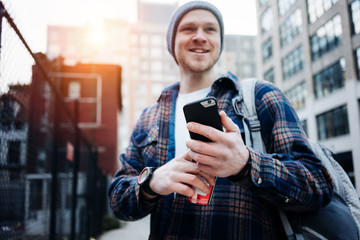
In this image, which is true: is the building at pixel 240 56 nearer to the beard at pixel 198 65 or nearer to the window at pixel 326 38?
the window at pixel 326 38

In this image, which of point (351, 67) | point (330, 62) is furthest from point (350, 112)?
point (330, 62)

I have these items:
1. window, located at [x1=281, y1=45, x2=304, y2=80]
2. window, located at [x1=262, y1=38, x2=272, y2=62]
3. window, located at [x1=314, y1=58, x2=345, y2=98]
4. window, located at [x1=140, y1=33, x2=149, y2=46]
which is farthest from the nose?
window, located at [x1=140, y1=33, x2=149, y2=46]

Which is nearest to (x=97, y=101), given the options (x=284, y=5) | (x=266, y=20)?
(x=284, y=5)

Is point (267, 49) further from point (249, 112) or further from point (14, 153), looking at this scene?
point (249, 112)

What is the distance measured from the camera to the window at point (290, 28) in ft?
87.8

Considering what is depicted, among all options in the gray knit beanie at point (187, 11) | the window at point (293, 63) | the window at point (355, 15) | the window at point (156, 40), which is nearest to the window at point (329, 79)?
the window at point (355, 15)

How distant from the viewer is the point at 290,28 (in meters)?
28.6

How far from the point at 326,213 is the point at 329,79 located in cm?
2449

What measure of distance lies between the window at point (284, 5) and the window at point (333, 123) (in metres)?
10.0

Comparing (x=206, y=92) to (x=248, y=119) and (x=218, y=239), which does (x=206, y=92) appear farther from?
(x=218, y=239)

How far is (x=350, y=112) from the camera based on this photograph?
67.1ft

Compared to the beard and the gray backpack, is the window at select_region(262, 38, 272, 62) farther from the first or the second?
the gray backpack

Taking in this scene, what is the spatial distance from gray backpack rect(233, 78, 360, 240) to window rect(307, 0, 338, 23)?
76.2ft

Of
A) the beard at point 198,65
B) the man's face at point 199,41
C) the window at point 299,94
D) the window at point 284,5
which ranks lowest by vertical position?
the beard at point 198,65
